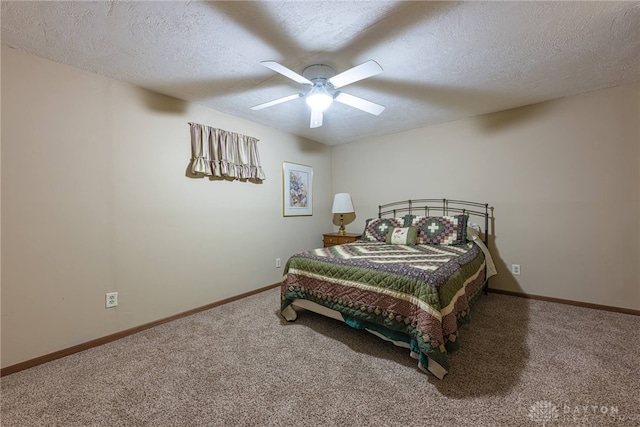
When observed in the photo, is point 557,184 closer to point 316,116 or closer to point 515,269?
point 515,269

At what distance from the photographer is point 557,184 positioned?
9.43ft

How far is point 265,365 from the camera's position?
1839 millimetres

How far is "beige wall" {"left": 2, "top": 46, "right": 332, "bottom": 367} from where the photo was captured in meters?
1.84

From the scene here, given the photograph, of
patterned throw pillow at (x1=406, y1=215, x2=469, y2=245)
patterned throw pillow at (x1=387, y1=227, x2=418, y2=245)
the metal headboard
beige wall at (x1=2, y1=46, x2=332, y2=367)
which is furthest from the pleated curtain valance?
patterned throw pillow at (x1=406, y1=215, x2=469, y2=245)

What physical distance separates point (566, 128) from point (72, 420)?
4652 mm

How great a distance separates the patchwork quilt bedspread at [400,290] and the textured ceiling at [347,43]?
5.22ft

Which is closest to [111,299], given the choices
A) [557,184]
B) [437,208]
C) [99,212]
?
[99,212]

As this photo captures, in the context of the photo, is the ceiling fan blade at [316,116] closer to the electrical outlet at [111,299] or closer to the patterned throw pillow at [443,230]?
the patterned throw pillow at [443,230]

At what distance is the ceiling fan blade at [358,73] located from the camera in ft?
5.41

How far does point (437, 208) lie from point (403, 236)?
0.87m

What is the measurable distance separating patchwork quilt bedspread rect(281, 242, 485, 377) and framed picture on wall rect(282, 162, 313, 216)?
56.3 inches

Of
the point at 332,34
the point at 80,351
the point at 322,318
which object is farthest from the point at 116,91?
the point at 322,318

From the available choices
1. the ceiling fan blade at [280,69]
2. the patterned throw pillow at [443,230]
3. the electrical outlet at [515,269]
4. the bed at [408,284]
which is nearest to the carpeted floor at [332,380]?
the bed at [408,284]

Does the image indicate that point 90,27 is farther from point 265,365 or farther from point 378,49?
point 265,365
